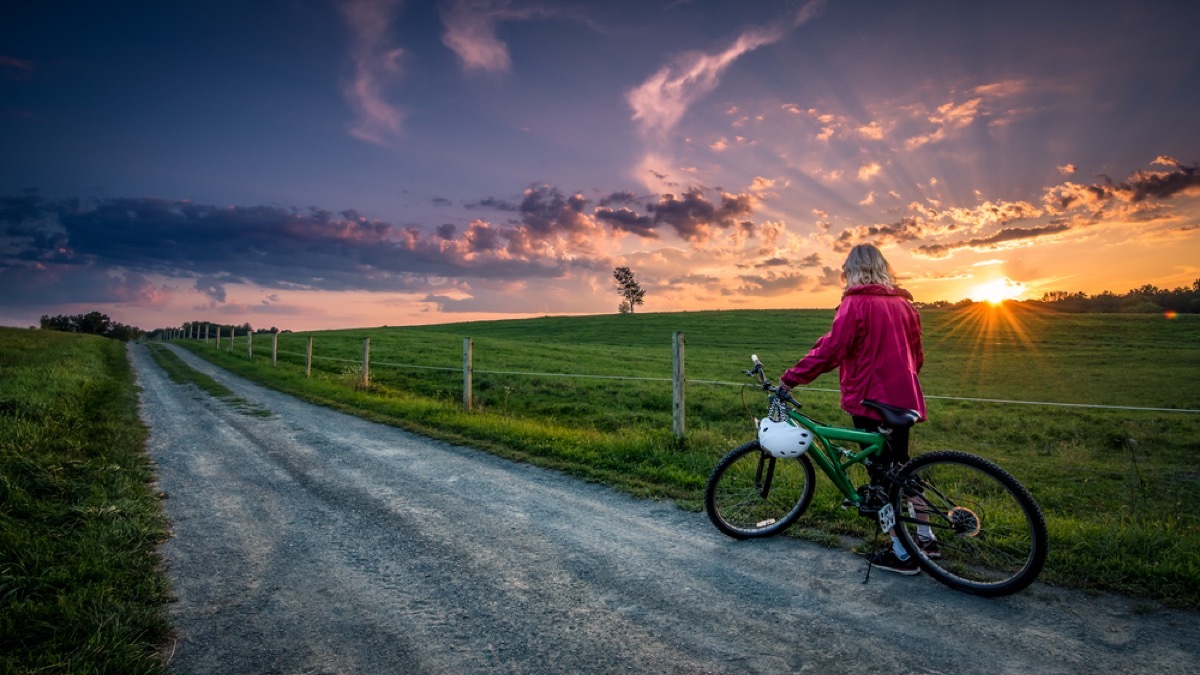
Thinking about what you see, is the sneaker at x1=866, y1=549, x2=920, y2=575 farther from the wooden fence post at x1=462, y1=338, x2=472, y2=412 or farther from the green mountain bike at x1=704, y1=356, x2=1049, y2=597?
the wooden fence post at x1=462, y1=338, x2=472, y2=412

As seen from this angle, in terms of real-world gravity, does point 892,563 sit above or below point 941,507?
below

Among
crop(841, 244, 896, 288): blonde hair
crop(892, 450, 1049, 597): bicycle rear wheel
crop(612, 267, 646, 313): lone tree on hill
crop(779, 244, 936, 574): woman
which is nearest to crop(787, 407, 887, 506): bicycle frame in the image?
crop(779, 244, 936, 574): woman

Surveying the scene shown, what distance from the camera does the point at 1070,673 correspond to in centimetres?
312

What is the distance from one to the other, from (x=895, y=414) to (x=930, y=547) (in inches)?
43.7

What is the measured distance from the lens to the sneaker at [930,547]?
4484mm

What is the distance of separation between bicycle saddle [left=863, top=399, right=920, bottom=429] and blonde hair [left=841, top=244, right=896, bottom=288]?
1000mm

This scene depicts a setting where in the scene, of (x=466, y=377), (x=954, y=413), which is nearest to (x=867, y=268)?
(x=466, y=377)

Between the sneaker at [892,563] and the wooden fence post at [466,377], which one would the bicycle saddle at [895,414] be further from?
the wooden fence post at [466,377]

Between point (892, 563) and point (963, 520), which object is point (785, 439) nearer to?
point (892, 563)

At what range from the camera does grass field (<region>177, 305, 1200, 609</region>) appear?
5.33 m

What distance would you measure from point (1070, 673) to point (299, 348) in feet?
153

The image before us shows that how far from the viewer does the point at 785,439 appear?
16.6ft

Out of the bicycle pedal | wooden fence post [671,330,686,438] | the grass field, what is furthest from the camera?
wooden fence post [671,330,686,438]

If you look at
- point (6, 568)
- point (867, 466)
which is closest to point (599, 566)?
point (867, 466)
